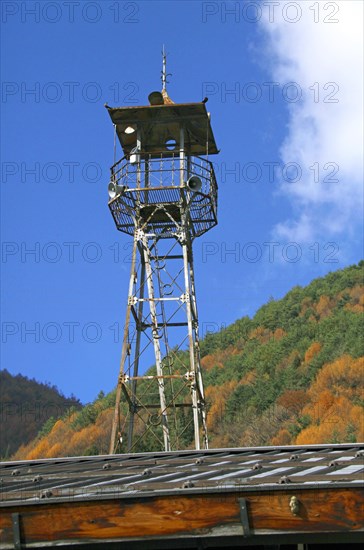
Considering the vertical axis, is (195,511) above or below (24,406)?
below

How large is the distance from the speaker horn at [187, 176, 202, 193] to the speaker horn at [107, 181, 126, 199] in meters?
1.42

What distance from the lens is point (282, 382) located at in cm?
4447

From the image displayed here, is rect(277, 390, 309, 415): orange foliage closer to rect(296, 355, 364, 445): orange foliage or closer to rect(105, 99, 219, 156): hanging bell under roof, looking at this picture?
rect(296, 355, 364, 445): orange foliage

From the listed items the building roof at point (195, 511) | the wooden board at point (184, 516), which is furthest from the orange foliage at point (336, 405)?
the wooden board at point (184, 516)

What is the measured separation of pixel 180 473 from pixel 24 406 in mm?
66007

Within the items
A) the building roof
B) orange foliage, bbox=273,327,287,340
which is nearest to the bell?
the building roof

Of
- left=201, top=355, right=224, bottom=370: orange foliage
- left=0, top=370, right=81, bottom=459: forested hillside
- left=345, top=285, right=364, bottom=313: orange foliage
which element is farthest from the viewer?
left=0, top=370, right=81, bottom=459: forested hillside

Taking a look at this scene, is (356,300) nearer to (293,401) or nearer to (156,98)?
(293,401)

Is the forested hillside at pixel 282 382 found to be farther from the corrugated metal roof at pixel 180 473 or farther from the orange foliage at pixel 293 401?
the corrugated metal roof at pixel 180 473

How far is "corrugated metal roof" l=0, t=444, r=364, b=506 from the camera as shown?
22.5 ft

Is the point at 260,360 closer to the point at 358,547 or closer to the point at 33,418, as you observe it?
the point at 33,418

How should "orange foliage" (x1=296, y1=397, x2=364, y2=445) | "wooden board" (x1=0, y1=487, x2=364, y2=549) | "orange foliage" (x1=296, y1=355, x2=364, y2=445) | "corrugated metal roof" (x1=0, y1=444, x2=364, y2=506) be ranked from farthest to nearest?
"orange foliage" (x1=296, y1=355, x2=364, y2=445) < "orange foliage" (x1=296, y1=397, x2=364, y2=445) < "corrugated metal roof" (x1=0, y1=444, x2=364, y2=506) < "wooden board" (x1=0, y1=487, x2=364, y2=549)

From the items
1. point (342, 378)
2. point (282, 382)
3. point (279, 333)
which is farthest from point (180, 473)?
point (279, 333)

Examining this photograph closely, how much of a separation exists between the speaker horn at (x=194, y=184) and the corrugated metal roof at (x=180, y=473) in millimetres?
8976
